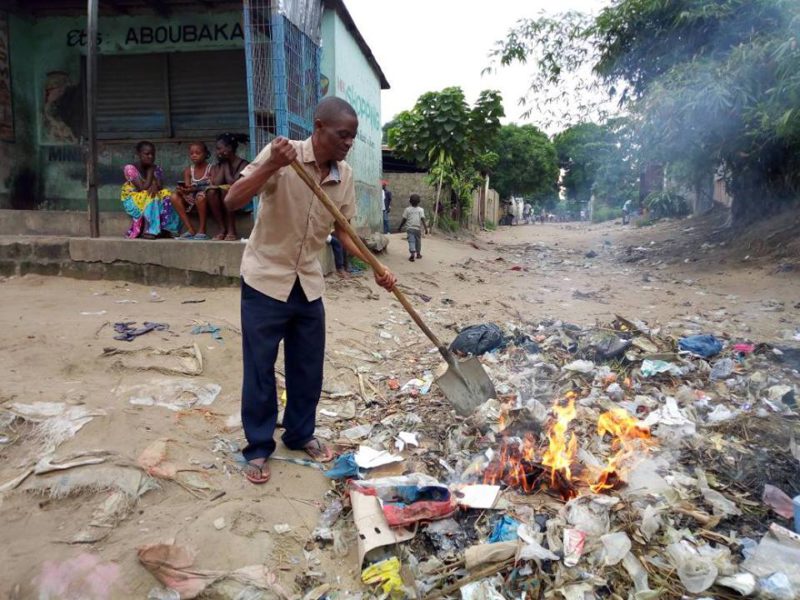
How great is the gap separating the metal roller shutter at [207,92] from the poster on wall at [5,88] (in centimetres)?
204

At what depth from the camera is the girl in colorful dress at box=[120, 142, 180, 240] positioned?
6.15 metres

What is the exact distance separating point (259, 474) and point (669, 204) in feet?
67.2

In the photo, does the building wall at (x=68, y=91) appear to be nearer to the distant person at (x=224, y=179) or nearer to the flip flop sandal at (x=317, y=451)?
the distant person at (x=224, y=179)

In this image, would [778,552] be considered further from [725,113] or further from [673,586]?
[725,113]

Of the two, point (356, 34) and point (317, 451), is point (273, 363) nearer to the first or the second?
point (317, 451)

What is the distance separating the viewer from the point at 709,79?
7883mm

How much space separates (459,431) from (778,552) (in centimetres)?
158

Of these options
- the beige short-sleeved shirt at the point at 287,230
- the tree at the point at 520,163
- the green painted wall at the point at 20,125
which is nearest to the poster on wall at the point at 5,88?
the green painted wall at the point at 20,125

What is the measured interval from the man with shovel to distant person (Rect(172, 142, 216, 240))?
12.5 ft

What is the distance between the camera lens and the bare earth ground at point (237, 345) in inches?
83.8

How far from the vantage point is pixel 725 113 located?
8258 millimetres

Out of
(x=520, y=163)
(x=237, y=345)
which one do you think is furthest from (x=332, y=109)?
(x=520, y=163)

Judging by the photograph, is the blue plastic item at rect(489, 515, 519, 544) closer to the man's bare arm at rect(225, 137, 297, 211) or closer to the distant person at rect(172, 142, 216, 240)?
the man's bare arm at rect(225, 137, 297, 211)

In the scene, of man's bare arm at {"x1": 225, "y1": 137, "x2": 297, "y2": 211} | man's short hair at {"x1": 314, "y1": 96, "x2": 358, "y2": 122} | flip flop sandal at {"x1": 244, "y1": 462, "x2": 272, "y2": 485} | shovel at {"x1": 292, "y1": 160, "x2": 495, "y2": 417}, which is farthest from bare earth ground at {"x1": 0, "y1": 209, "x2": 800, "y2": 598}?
man's short hair at {"x1": 314, "y1": 96, "x2": 358, "y2": 122}
